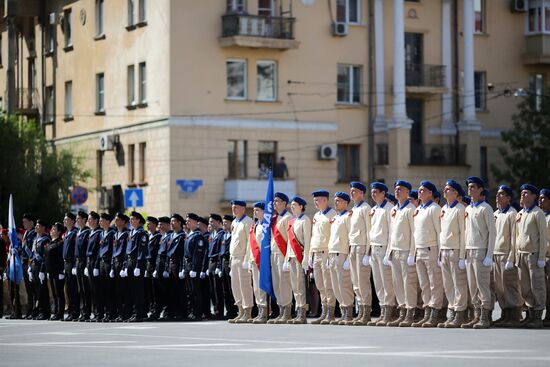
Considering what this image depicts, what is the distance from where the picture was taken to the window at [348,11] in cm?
5284

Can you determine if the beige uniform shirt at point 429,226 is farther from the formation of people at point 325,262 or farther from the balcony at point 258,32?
the balcony at point 258,32

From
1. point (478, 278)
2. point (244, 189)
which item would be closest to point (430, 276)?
point (478, 278)

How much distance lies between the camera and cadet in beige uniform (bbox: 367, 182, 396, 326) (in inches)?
874

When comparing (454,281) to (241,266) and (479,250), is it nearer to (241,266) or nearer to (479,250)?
(479,250)

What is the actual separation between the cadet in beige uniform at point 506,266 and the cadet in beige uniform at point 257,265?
440cm

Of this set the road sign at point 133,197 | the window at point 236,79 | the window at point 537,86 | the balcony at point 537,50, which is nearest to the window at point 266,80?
the window at point 236,79

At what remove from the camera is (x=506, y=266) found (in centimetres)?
2130

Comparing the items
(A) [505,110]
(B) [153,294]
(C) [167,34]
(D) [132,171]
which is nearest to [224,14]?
(C) [167,34]

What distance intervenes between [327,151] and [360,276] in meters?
29.9

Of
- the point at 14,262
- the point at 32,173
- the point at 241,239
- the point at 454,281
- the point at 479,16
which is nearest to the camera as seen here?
the point at 454,281

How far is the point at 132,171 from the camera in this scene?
52.7m

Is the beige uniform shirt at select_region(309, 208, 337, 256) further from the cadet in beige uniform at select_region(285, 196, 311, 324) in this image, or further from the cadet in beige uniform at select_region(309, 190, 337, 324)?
the cadet in beige uniform at select_region(285, 196, 311, 324)

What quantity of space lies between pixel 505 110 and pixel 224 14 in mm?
13183

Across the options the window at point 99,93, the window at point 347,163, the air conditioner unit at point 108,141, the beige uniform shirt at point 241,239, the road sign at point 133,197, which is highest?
the window at point 99,93
